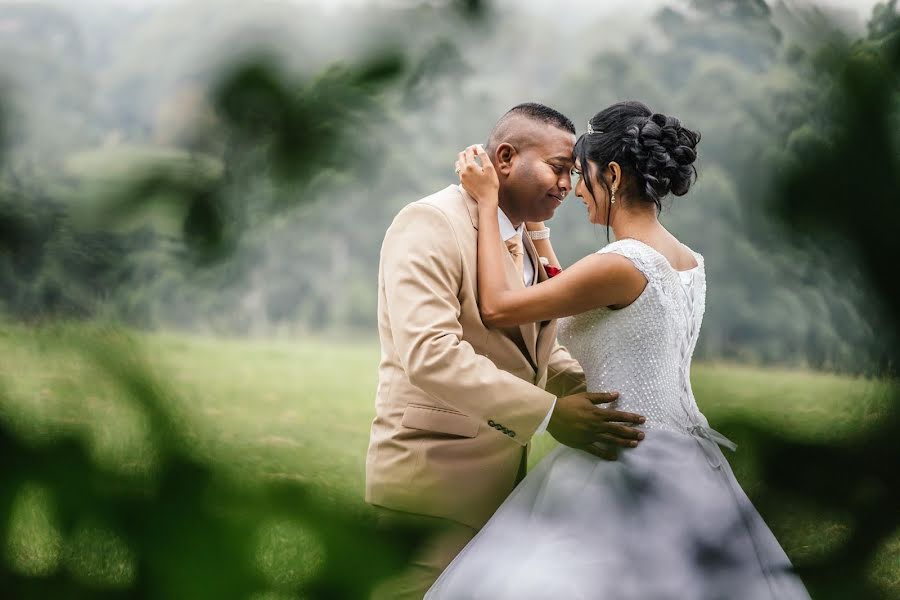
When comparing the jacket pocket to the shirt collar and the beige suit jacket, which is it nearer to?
the beige suit jacket

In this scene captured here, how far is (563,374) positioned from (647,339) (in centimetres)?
49

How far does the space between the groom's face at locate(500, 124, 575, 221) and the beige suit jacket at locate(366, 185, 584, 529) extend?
0.23 m

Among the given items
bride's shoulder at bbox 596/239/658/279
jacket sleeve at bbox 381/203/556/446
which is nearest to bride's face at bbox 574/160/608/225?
bride's shoulder at bbox 596/239/658/279

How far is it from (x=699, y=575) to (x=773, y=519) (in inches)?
2.5

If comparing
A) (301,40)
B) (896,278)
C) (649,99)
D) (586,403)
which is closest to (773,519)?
(896,278)

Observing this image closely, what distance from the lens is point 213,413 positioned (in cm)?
58

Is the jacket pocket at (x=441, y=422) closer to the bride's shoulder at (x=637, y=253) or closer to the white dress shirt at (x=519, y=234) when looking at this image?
the white dress shirt at (x=519, y=234)

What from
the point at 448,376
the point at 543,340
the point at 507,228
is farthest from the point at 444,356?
the point at 507,228

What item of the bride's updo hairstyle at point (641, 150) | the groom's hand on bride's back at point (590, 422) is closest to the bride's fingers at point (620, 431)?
the groom's hand on bride's back at point (590, 422)

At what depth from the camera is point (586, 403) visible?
7.35 feet

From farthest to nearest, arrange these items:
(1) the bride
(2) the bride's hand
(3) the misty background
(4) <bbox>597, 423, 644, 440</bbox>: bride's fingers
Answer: (2) the bride's hand → (4) <bbox>597, 423, 644, 440</bbox>: bride's fingers → (1) the bride → (3) the misty background

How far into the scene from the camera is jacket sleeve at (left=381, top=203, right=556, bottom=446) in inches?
89.1

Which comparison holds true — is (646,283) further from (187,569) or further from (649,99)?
(187,569)

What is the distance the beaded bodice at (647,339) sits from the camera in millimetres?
2654
